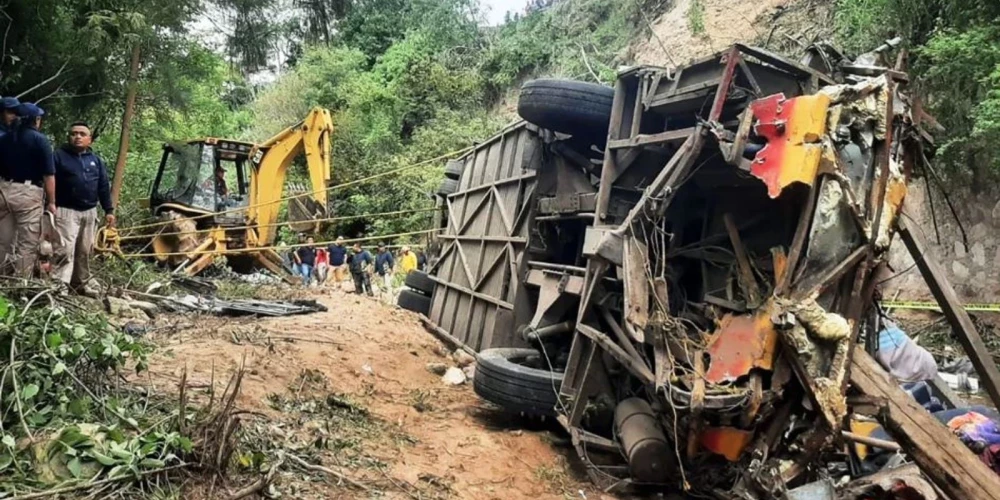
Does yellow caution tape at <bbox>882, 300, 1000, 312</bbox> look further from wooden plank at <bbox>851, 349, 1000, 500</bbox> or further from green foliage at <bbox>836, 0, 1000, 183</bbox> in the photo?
wooden plank at <bbox>851, 349, 1000, 500</bbox>

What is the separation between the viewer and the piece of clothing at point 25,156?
514cm

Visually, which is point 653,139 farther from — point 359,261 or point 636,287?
point 359,261

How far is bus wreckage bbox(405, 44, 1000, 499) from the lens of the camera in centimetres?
369

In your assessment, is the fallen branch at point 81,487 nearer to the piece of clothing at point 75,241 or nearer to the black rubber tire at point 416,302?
the piece of clothing at point 75,241

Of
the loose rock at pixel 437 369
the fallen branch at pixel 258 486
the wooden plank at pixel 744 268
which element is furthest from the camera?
the loose rock at pixel 437 369

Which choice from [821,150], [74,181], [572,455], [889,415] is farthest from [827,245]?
[74,181]

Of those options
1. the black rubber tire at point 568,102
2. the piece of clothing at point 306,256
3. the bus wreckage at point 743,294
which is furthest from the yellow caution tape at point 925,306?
the piece of clothing at point 306,256

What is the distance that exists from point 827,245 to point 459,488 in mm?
2531

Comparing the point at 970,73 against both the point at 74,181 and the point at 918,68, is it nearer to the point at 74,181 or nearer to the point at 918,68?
the point at 918,68

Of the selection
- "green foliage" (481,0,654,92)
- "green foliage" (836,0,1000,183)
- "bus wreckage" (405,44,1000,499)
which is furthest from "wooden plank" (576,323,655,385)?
"green foliage" (481,0,654,92)

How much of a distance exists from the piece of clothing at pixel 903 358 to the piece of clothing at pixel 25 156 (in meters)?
6.28

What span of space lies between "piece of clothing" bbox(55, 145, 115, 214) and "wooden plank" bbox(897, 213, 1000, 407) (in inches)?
239

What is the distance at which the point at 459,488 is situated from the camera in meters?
4.27

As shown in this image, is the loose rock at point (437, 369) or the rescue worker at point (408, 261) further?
the rescue worker at point (408, 261)
